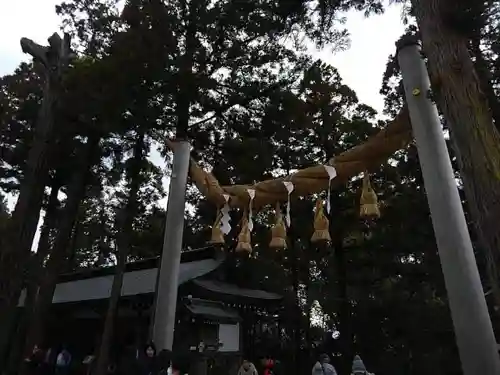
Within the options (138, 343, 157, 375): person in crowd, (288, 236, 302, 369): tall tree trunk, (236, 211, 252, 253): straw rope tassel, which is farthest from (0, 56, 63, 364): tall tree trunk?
(288, 236, 302, 369): tall tree trunk

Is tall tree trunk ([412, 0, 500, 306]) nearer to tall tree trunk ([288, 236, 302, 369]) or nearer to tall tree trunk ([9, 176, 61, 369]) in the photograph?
tall tree trunk ([9, 176, 61, 369])

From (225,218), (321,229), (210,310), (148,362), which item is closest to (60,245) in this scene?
(210,310)

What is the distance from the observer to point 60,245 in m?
9.65

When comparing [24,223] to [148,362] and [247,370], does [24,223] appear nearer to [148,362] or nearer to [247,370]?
[148,362]

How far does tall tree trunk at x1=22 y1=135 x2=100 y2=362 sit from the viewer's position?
9.16 m

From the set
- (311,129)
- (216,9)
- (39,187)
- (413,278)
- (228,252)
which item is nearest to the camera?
(39,187)

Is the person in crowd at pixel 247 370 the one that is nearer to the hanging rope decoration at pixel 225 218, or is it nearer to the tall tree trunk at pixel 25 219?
the hanging rope decoration at pixel 225 218

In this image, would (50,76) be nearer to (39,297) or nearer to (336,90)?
(39,297)

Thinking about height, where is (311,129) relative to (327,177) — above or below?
above

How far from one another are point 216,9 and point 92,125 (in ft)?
12.1

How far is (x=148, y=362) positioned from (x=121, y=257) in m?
3.85

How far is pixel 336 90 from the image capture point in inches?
523

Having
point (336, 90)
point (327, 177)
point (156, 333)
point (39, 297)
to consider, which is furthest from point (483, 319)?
point (336, 90)

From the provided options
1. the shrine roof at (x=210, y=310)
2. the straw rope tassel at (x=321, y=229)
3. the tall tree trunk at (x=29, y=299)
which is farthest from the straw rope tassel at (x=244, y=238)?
the tall tree trunk at (x=29, y=299)
